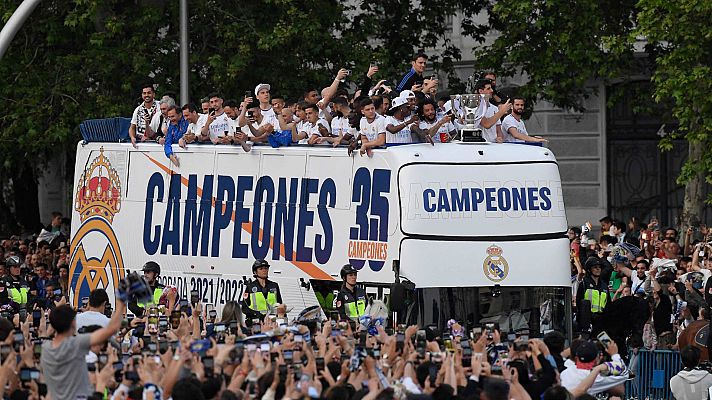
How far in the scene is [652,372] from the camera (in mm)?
20984

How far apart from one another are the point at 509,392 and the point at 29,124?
1888cm

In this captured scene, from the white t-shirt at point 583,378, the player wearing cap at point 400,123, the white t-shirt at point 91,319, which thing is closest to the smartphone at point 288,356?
the white t-shirt at point 583,378

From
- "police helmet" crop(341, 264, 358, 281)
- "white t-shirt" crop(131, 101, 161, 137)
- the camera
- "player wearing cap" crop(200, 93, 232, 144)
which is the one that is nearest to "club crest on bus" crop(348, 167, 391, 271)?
"police helmet" crop(341, 264, 358, 281)

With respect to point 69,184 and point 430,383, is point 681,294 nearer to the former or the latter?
point 430,383

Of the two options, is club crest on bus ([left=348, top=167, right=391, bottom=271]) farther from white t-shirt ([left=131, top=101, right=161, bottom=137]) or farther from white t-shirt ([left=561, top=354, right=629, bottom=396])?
white t-shirt ([left=131, top=101, right=161, bottom=137])

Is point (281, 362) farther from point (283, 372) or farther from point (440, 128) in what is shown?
point (440, 128)

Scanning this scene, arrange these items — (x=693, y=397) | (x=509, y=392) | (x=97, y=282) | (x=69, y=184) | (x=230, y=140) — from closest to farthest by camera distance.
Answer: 1. (x=509, y=392)
2. (x=693, y=397)
3. (x=230, y=140)
4. (x=97, y=282)
5. (x=69, y=184)

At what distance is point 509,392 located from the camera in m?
11.8

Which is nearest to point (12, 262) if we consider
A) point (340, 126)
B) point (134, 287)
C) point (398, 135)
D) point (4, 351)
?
point (340, 126)

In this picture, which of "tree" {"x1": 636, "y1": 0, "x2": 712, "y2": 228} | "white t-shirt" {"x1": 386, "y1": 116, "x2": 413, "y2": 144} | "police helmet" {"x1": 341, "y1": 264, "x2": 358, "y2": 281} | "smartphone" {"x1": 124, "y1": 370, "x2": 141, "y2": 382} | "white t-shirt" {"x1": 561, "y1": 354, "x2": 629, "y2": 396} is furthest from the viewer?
"tree" {"x1": 636, "y1": 0, "x2": 712, "y2": 228}

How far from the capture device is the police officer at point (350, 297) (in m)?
18.3

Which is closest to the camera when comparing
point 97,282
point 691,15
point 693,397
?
point 693,397

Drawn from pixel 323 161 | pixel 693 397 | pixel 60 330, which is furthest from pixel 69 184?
pixel 60 330

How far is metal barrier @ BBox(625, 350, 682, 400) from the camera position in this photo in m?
20.9
